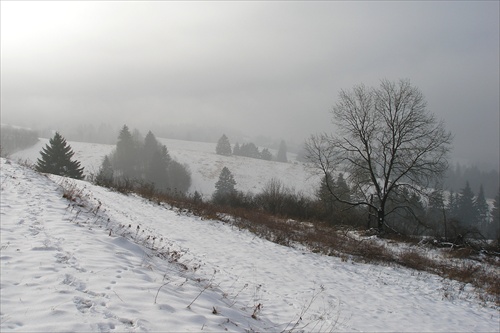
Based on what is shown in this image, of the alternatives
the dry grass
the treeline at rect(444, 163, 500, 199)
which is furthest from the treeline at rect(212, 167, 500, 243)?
the treeline at rect(444, 163, 500, 199)

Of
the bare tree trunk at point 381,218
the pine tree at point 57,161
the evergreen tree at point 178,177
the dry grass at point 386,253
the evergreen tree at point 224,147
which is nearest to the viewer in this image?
the dry grass at point 386,253

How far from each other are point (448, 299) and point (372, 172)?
13618 mm

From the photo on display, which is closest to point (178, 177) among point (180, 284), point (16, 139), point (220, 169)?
point (220, 169)

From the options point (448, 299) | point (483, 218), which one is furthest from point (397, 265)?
point (483, 218)

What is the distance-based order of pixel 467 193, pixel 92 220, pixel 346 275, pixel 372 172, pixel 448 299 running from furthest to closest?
pixel 467 193 < pixel 372 172 < pixel 346 275 < pixel 448 299 < pixel 92 220

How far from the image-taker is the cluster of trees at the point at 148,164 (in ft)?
212

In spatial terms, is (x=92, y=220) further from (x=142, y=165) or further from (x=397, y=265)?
(x=142, y=165)

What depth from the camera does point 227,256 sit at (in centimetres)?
1027

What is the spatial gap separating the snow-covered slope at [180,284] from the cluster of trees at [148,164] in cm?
5268

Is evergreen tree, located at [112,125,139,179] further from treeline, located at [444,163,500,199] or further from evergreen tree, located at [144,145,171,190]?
treeline, located at [444,163,500,199]

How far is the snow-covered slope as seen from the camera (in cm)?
343

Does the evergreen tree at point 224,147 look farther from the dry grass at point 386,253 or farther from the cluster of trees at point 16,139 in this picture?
the dry grass at point 386,253

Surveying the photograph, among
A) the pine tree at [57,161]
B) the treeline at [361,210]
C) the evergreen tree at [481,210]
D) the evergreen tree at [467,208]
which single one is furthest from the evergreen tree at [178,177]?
the evergreen tree at [481,210]

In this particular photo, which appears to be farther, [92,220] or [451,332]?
[92,220]
